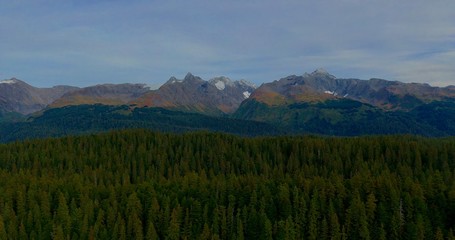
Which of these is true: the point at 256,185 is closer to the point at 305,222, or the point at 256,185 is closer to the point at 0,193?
the point at 305,222

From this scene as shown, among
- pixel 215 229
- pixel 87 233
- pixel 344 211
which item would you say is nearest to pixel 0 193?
pixel 87 233

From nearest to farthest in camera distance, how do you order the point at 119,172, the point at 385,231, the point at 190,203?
the point at 385,231 → the point at 190,203 → the point at 119,172

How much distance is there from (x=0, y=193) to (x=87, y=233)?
43928 millimetres

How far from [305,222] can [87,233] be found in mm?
60972

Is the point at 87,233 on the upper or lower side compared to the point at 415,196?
lower

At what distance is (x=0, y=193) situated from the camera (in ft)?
458

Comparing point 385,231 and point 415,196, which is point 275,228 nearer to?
point 385,231

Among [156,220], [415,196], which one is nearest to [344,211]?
[415,196]

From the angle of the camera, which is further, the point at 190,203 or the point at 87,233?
the point at 190,203

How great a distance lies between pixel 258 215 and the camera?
12262 cm

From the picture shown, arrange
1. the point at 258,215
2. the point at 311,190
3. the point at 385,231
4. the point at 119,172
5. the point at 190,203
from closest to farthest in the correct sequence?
the point at 385,231
the point at 258,215
the point at 190,203
the point at 311,190
the point at 119,172

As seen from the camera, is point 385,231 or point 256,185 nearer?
point 385,231

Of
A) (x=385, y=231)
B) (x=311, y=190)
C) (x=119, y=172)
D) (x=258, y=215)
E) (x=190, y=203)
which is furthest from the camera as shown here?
(x=119, y=172)

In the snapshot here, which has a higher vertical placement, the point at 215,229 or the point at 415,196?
the point at 415,196
